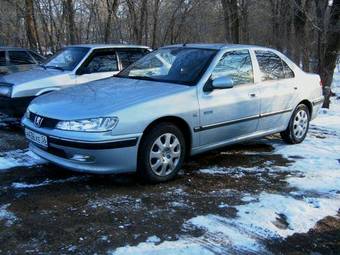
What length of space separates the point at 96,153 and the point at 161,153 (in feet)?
2.60

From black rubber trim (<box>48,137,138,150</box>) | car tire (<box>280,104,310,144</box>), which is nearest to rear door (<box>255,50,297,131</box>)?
car tire (<box>280,104,310,144</box>)

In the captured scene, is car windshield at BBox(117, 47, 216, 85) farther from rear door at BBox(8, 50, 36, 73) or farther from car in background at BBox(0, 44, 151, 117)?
rear door at BBox(8, 50, 36, 73)

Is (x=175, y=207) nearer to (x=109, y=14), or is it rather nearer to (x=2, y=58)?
(x=2, y=58)

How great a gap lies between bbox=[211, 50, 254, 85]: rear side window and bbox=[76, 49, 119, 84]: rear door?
11.2ft

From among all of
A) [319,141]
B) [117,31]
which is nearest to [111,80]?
[319,141]

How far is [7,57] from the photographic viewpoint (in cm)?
1159

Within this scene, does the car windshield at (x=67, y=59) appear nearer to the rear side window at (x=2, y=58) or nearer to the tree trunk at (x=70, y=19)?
the rear side window at (x=2, y=58)

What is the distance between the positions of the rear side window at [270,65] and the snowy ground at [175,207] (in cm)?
120

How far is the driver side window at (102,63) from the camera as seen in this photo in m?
9.15

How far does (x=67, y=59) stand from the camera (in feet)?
30.7

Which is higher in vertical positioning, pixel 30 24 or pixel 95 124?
pixel 30 24

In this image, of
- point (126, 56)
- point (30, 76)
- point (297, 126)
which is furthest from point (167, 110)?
point (126, 56)

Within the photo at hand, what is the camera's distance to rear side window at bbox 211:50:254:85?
6125 mm

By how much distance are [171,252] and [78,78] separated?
569 centimetres
